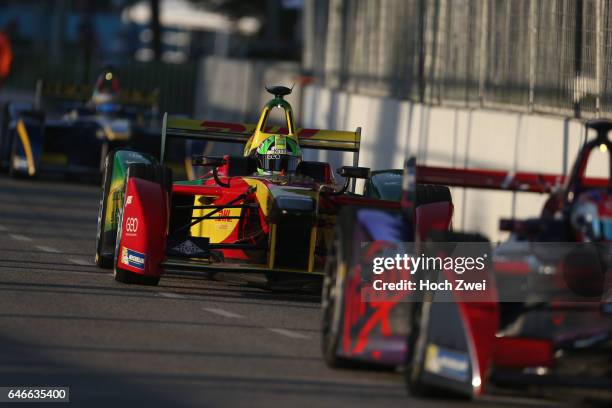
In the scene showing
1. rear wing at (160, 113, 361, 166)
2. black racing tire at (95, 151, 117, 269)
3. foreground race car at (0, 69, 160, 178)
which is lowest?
black racing tire at (95, 151, 117, 269)

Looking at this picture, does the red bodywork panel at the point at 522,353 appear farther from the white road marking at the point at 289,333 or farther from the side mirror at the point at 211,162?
the side mirror at the point at 211,162

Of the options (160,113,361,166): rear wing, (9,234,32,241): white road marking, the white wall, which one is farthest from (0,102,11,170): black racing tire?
(160,113,361,166): rear wing

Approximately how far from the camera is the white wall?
13938mm

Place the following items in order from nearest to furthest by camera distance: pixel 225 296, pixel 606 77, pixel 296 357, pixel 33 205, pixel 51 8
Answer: pixel 296 357
pixel 225 296
pixel 606 77
pixel 33 205
pixel 51 8

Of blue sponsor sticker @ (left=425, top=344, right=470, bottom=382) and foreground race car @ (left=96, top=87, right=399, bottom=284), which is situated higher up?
foreground race car @ (left=96, top=87, right=399, bottom=284)

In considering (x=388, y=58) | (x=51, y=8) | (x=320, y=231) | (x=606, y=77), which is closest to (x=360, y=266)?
(x=320, y=231)

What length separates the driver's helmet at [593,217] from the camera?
8094 millimetres

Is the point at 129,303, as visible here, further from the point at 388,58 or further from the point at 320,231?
the point at 388,58

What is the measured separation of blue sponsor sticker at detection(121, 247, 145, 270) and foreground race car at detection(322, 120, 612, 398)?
2.69 m

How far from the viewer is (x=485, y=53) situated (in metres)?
17.0

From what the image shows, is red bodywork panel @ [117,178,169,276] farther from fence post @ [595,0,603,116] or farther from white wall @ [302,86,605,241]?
fence post @ [595,0,603,116]

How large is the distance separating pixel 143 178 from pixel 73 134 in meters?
9.99

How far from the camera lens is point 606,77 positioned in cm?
1344

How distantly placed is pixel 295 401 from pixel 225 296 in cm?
401
